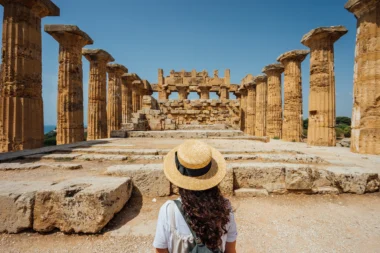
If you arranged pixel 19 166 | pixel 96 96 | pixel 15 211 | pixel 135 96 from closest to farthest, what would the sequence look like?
pixel 15 211, pixel 19 166, pixel 96 96, pixel 135 96

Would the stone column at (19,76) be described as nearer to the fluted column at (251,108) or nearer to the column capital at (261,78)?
the column capital at (261,78)

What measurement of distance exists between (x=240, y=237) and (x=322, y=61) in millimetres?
10183

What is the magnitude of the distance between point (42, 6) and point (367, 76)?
12.0m

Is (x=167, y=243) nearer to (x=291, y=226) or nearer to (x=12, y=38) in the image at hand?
(x=291, y=226)

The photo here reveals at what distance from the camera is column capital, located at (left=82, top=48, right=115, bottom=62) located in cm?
1237

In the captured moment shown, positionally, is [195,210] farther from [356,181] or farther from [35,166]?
[35,166]

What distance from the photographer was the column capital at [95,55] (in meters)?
12.4

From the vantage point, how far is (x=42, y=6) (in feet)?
25.0

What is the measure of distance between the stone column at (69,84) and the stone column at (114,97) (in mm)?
5081

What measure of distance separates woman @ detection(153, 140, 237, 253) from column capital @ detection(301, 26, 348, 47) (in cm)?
1075

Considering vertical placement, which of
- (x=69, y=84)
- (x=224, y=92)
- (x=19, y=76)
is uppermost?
(x=224, y=92)

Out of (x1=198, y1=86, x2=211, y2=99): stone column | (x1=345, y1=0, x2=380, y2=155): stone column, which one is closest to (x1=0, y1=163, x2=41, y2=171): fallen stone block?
(x1=345, y1=0, x2=380, y2=155): stone column

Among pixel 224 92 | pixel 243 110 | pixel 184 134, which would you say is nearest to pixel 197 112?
pixel 184 134

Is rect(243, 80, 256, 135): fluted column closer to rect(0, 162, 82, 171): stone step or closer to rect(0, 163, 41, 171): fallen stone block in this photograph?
rect(0, 162, 82, 171): stone step
